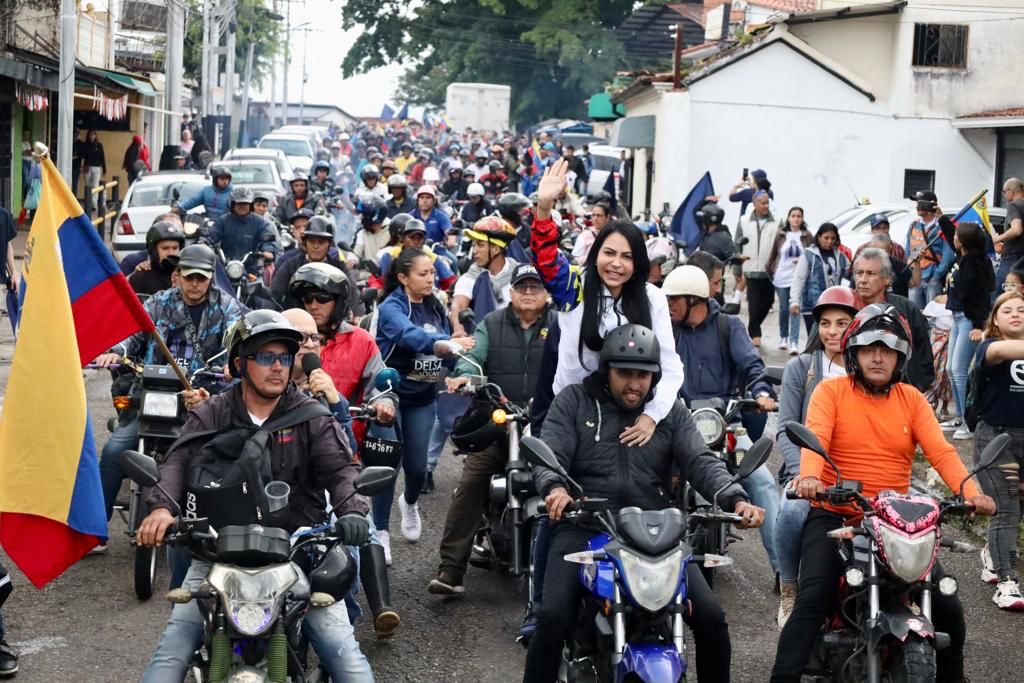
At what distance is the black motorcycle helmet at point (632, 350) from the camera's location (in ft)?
19.6

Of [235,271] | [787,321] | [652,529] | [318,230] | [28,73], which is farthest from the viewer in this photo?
[28,73]

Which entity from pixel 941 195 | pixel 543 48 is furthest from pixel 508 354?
pixel 543 48

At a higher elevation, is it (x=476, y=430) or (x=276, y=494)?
(x=276, y=494)

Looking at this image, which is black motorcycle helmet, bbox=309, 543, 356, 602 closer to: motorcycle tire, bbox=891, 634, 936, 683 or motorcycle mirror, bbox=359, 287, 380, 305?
motorcycle tire, bbox=891, 634, 936, 683

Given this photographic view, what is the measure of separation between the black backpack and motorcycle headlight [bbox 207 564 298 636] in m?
0.45

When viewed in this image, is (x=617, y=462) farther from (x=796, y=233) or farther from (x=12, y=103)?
(x=12, y=103)

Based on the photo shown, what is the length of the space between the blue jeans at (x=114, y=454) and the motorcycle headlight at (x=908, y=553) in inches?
179

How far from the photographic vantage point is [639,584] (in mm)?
5211

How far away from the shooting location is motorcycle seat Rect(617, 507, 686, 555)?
5254 mm

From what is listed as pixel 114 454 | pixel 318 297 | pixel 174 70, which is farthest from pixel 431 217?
pixel 174 70

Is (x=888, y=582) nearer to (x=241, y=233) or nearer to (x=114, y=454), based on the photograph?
(x=114, y=454)

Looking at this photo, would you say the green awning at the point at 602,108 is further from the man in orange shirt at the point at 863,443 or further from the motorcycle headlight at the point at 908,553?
the motorcycle headlight at the point at 908,553

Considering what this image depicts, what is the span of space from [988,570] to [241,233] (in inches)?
308

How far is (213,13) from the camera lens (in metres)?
45.4
